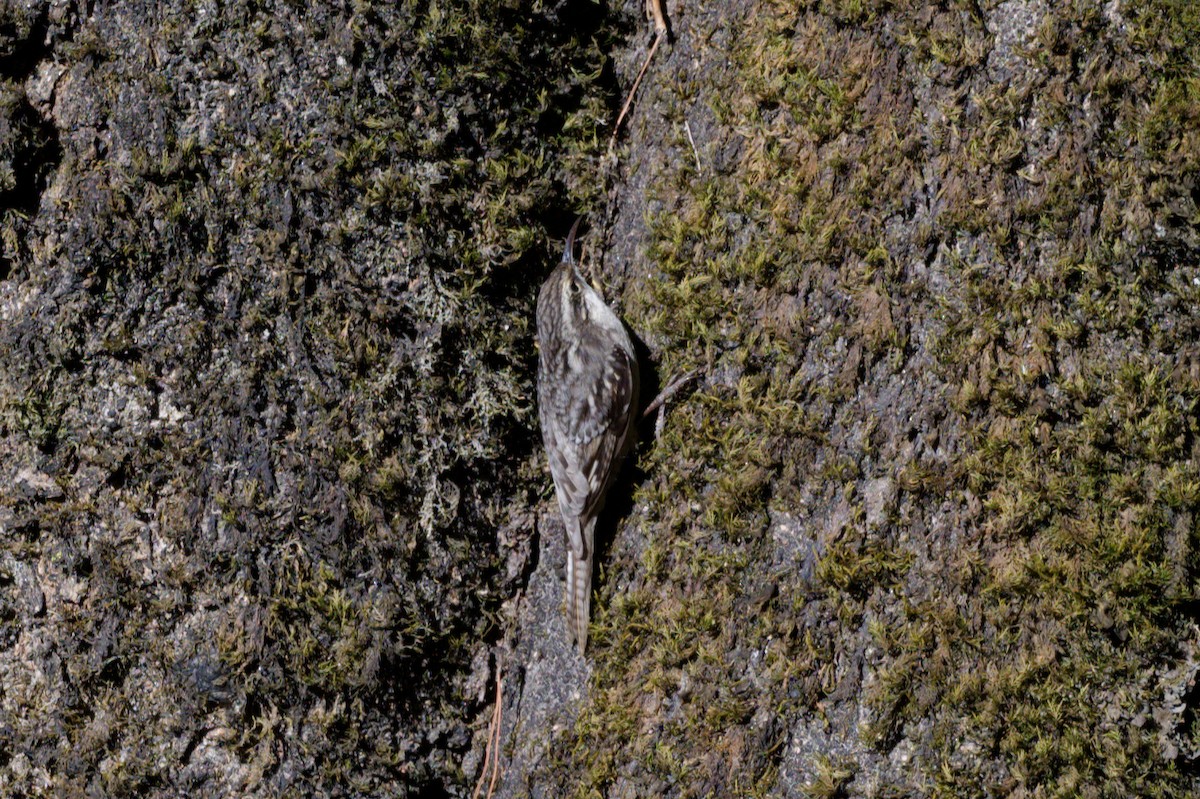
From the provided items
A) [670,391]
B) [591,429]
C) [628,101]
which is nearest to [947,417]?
[670,391]

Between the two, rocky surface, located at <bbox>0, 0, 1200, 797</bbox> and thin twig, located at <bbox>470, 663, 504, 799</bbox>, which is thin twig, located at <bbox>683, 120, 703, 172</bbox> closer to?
rocky surface, located at <bbox>0, 0, 1200, 797</bbox>

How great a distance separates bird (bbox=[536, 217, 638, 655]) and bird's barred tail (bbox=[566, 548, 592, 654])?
1 centimetres

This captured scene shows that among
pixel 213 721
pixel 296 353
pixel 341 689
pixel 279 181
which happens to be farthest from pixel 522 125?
pixel 213 721

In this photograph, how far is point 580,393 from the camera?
3.23 meters

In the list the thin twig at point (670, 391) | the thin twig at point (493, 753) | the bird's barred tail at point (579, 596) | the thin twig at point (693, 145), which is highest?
the thin twig at point (693, 145)

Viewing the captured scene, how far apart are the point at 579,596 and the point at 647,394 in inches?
27.8

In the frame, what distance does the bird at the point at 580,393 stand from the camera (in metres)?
2.99

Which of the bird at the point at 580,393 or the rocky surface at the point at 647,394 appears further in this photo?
the bird at the point at 580,393

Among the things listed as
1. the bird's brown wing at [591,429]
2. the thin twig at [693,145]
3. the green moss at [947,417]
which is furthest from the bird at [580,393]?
the thin twig at [693,145]

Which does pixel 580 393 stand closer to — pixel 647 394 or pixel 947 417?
pixel 647 394

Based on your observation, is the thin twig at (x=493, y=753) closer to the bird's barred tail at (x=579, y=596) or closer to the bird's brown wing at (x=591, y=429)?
the bird's barred tail at (x=579, y=596)

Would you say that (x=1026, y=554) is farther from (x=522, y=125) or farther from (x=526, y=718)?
(x=522, y=125)

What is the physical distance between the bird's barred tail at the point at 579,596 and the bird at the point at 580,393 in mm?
14

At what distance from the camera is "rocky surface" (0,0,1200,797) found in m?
2.51
